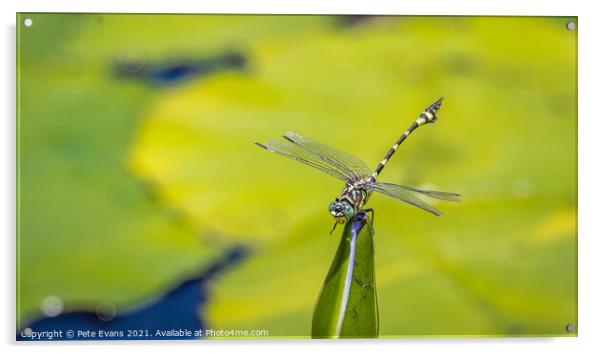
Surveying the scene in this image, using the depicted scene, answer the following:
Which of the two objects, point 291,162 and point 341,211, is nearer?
point 341,211

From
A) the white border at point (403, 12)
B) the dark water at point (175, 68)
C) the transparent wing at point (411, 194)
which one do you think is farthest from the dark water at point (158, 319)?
the dark water at point (175, 68)

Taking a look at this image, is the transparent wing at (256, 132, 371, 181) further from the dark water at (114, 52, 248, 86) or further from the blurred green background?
the dark water at (114, 52, 248, 86)

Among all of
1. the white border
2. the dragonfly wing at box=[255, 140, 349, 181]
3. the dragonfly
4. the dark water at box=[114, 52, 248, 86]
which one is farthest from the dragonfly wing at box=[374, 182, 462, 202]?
the dark water at box=[114, 52, 248, 86]

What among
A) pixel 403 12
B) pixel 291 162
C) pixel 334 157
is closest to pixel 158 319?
pixel 291 162

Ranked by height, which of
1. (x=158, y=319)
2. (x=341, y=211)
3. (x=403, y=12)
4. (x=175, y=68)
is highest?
(x=403, y=12)

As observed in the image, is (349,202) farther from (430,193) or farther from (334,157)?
(430,193)
